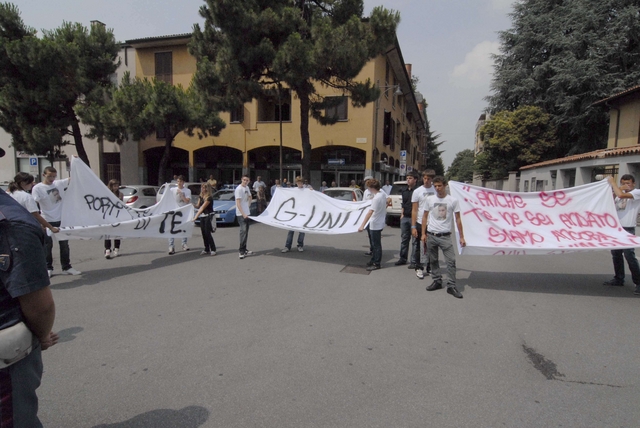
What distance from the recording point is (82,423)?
285cm

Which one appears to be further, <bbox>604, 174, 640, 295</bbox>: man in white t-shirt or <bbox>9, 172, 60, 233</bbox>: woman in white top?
<bbox>604, 174, 640, 295</bbox>: man in white t-shirt

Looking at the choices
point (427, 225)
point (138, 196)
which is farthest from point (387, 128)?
point (427, 225)

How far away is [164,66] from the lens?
29.0 metres

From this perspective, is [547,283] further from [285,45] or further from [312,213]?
[285,45]

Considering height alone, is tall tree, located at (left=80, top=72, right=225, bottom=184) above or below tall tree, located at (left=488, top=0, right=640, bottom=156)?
below

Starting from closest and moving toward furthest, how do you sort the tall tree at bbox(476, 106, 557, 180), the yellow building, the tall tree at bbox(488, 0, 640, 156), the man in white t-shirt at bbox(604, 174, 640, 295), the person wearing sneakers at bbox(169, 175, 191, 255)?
the man in white t-shirt at bbox(604, 174, 640, 295) → the person wearing sneakers at bbox(169, 175, 191, 255) → the yellow building → the tall tree at bbox(488, 0, 640, 156) → the tall tree at bbox(476, 106, 557, 180)

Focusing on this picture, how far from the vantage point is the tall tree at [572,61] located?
96.0 feet

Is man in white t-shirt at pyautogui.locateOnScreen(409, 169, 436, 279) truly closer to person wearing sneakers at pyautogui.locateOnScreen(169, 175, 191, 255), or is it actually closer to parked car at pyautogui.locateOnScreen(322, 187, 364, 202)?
person wearing sneakers at pyautogui.locateOnScreen(169, 175, 191, 255)

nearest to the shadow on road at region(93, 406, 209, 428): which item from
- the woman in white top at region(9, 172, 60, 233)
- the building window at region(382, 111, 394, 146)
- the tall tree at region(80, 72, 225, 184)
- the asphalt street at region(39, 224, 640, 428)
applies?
the asphalt street at region(39, 224, 640, 428)

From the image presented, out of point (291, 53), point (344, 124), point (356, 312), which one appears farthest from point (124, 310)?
point (344, 124)

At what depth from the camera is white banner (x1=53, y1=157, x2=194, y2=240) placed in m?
7.19

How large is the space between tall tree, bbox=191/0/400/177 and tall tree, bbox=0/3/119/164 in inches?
359

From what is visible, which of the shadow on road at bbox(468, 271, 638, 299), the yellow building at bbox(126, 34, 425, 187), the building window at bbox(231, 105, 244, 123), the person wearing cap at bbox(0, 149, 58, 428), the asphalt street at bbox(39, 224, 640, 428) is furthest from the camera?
the building window at bbox(231, 105, 244, 123)

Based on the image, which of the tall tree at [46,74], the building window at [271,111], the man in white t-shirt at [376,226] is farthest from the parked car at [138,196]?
the building window at [271,111]
